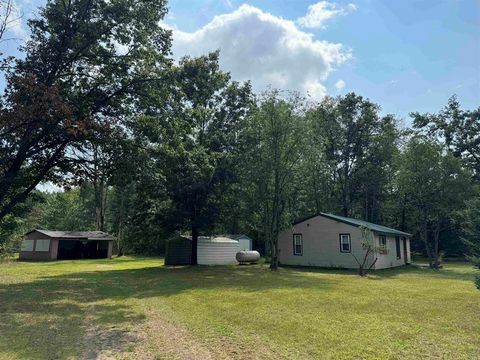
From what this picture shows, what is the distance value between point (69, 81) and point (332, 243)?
1741 centimetres

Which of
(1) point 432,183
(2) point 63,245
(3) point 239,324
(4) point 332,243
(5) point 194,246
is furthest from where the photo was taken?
(2) point 63,245

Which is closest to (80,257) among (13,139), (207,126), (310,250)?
(207,126)

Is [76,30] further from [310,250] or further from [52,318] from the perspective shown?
[310,250]

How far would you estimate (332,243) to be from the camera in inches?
903

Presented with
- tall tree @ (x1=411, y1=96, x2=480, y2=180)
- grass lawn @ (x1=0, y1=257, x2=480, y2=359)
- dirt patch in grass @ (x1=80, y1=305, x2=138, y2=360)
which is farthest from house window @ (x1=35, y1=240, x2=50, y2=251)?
tall tree @ (x1=411, y1=96, x2=480, y2=180)

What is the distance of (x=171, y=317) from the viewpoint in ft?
27.0

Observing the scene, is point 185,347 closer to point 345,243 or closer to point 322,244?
point 345,243

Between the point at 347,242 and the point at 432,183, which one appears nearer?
the point at 347,242

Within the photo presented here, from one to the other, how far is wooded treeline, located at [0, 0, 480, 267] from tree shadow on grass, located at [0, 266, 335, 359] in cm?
347

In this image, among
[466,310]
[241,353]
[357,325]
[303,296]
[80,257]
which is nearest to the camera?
[241,353]

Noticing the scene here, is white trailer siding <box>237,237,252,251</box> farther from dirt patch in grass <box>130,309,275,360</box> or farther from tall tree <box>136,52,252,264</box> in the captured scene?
dirt patch in grass <box>130,309,275,360</box>

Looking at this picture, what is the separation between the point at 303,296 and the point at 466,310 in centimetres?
430

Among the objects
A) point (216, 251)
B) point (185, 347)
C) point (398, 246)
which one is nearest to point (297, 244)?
point (216, 251)

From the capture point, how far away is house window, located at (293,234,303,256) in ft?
80.5
